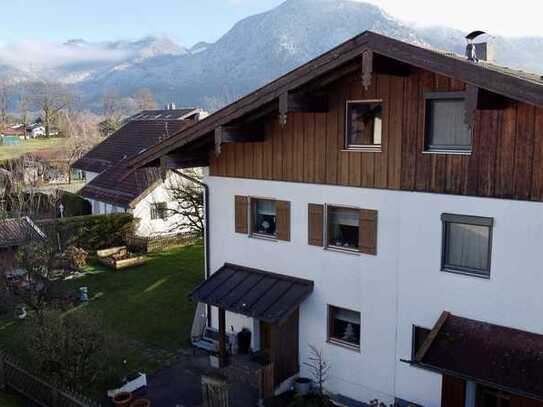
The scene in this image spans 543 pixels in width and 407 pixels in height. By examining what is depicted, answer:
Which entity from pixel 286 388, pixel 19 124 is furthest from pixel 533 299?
pixel 19 124

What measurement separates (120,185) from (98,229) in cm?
464

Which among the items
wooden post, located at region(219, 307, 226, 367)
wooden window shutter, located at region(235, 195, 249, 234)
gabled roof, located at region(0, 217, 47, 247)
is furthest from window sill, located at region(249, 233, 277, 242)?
gabled roof, located at region(0, 217, 47, 247)

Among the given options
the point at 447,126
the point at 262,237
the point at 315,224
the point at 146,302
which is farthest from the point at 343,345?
the point at 146,302

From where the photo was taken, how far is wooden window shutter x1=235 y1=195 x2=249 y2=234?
15141 mm

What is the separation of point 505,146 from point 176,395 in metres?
9.94

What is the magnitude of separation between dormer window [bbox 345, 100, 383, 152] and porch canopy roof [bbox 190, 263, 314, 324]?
382cm

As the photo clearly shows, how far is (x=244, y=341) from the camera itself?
15570mm

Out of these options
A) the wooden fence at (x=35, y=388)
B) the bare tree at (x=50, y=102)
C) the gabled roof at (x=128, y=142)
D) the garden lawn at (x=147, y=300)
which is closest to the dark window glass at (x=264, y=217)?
the garden lawn at (x=147, y=300)

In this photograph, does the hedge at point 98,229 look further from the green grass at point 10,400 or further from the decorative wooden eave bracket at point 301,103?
the decorative wooden eave bracket at point 301,103

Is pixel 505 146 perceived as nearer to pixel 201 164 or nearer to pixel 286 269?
pixel 286 269

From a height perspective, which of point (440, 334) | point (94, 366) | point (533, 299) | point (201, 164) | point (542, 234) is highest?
point (201, 164)

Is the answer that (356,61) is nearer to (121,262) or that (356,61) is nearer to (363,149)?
(363,149)

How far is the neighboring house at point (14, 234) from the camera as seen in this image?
23.4 metres

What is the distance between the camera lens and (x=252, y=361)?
14.8 metres
